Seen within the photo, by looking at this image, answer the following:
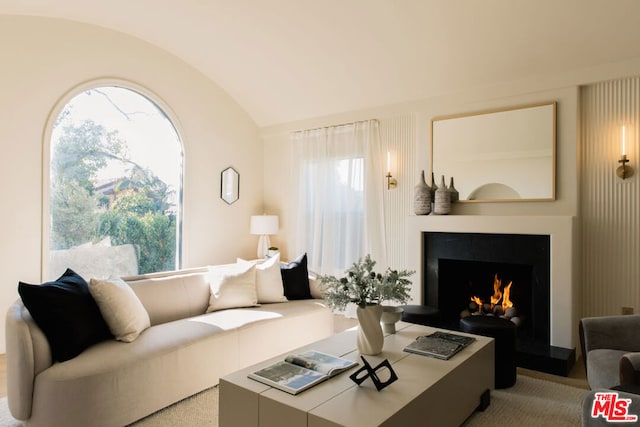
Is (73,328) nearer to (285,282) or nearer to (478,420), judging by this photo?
(285,282)

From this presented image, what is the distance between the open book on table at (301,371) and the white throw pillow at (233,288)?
141 cm

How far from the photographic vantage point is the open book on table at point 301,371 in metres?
1.89

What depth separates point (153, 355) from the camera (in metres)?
2.48

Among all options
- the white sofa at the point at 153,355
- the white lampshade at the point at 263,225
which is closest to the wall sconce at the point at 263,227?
the white lampshade at the point at 263,225

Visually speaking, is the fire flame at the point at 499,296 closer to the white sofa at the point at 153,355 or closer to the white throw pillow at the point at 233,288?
the white sofa at the point at 153,355

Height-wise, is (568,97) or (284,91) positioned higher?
(284,91)

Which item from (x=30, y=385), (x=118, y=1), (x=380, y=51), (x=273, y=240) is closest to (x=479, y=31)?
(x=380, y=51)

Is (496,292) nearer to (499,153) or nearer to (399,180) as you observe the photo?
(499,153)

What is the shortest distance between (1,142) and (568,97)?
484 centimetres

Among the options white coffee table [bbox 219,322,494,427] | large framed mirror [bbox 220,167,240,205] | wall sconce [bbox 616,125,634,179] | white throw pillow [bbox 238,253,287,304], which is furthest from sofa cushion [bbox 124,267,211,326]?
wall sconce [bbox 616,125,634,179]

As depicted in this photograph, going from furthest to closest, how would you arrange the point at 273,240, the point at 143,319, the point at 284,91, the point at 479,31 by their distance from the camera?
the point at 273,240 < the point at 284,91 < the point at 479,31 < the point at 143,319

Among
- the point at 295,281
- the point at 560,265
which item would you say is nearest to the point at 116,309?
the point at 295,281

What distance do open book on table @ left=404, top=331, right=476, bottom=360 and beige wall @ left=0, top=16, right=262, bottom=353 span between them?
3.20m

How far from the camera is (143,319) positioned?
284 centimetres
